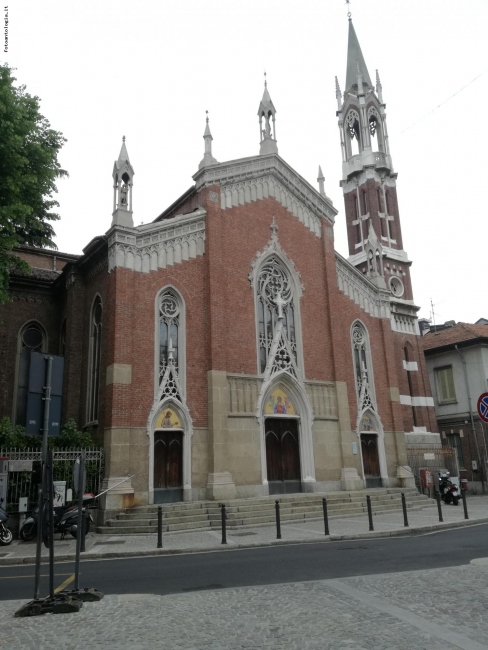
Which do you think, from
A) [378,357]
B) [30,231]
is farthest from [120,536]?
[378,357]

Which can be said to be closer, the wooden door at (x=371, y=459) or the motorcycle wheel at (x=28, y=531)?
the motorcycle wheel at (x=28, y=531)

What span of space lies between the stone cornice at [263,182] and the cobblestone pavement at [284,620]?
752 inches

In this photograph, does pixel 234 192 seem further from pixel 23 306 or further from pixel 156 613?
pixel 156 613

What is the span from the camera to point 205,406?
22.1 m

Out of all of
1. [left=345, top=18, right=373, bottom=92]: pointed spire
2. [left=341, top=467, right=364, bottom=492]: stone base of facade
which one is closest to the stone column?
[left=341, top=467, right=364, bottom=492]: stone base of facade

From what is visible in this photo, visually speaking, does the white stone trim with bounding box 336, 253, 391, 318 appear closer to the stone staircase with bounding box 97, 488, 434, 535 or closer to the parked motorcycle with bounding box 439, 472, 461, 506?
the parked motorcycle with bounding box 439, 472, 461, 506

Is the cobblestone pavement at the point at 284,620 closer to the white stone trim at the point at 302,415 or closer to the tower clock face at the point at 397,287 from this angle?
the white stone trim at the point at 302,415

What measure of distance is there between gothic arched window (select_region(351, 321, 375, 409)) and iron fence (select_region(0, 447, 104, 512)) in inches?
521

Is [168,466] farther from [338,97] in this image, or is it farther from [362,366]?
[338,97]

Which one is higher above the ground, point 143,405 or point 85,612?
point 143,405

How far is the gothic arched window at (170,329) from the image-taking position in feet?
71.8

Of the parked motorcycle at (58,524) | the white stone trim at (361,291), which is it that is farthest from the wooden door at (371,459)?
→ the parked motorcycle at (58,524)

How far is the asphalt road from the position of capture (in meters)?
9.41

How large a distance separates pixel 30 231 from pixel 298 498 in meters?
14.7
